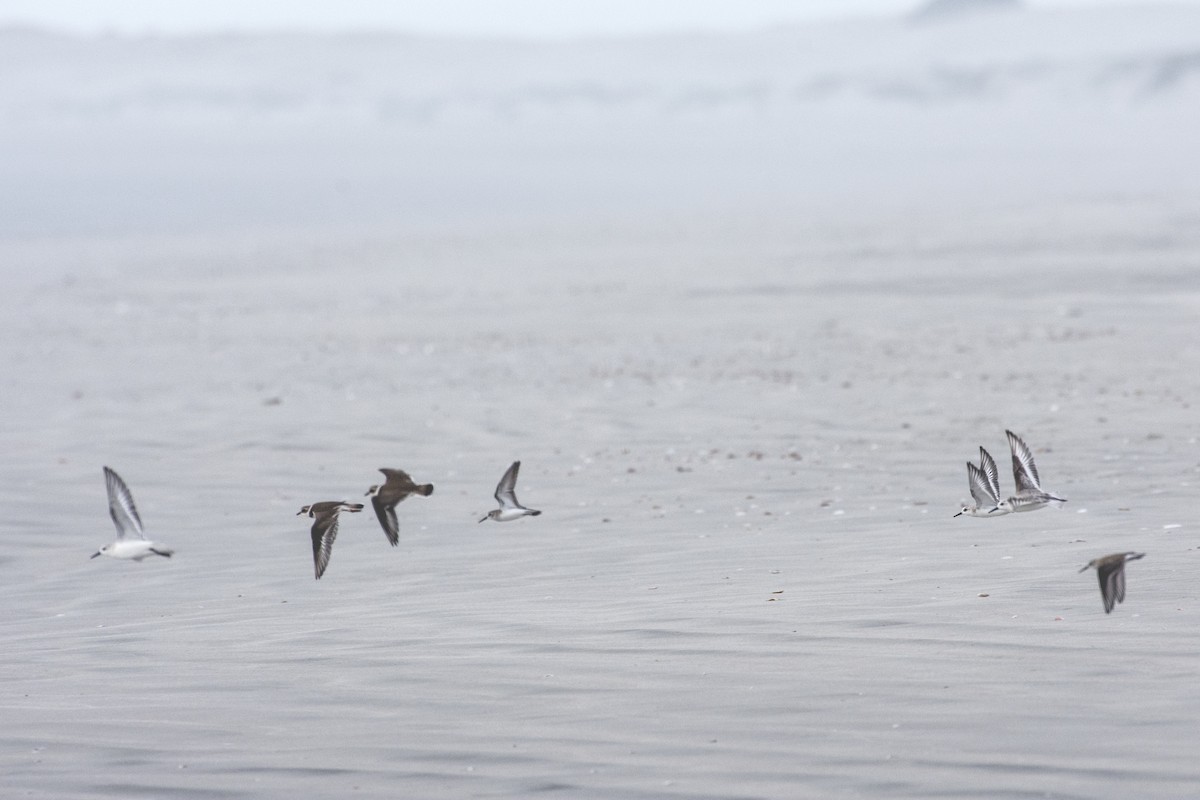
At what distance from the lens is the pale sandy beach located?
8.05 meters

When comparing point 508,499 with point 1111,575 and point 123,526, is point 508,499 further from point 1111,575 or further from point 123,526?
point 1111,575

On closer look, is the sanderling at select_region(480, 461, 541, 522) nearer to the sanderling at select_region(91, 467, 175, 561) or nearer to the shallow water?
the shallow water

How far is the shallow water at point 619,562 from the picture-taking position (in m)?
8.03

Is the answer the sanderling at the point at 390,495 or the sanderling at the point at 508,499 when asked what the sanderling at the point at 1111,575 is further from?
the sanderling at the point at 390,495

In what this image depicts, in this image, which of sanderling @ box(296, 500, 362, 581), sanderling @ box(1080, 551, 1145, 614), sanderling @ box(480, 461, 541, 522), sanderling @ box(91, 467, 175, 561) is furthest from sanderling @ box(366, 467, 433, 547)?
sanderling @ box(1080, 551, 1145, 614)

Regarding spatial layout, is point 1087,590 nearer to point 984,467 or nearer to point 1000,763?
point 984,467

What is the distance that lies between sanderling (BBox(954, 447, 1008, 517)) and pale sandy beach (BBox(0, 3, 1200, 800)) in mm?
501

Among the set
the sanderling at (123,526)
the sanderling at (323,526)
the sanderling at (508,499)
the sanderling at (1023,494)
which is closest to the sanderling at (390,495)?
the sanderling at (323,526)

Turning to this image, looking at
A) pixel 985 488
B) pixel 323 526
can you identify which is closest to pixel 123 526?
pixel 323 526

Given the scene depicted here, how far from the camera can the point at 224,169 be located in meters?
132

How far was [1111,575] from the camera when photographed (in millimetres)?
8469

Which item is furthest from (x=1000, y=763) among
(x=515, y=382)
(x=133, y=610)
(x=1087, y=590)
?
(x=515, y=382)

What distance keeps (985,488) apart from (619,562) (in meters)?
2.89

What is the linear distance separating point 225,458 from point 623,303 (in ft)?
55.6
